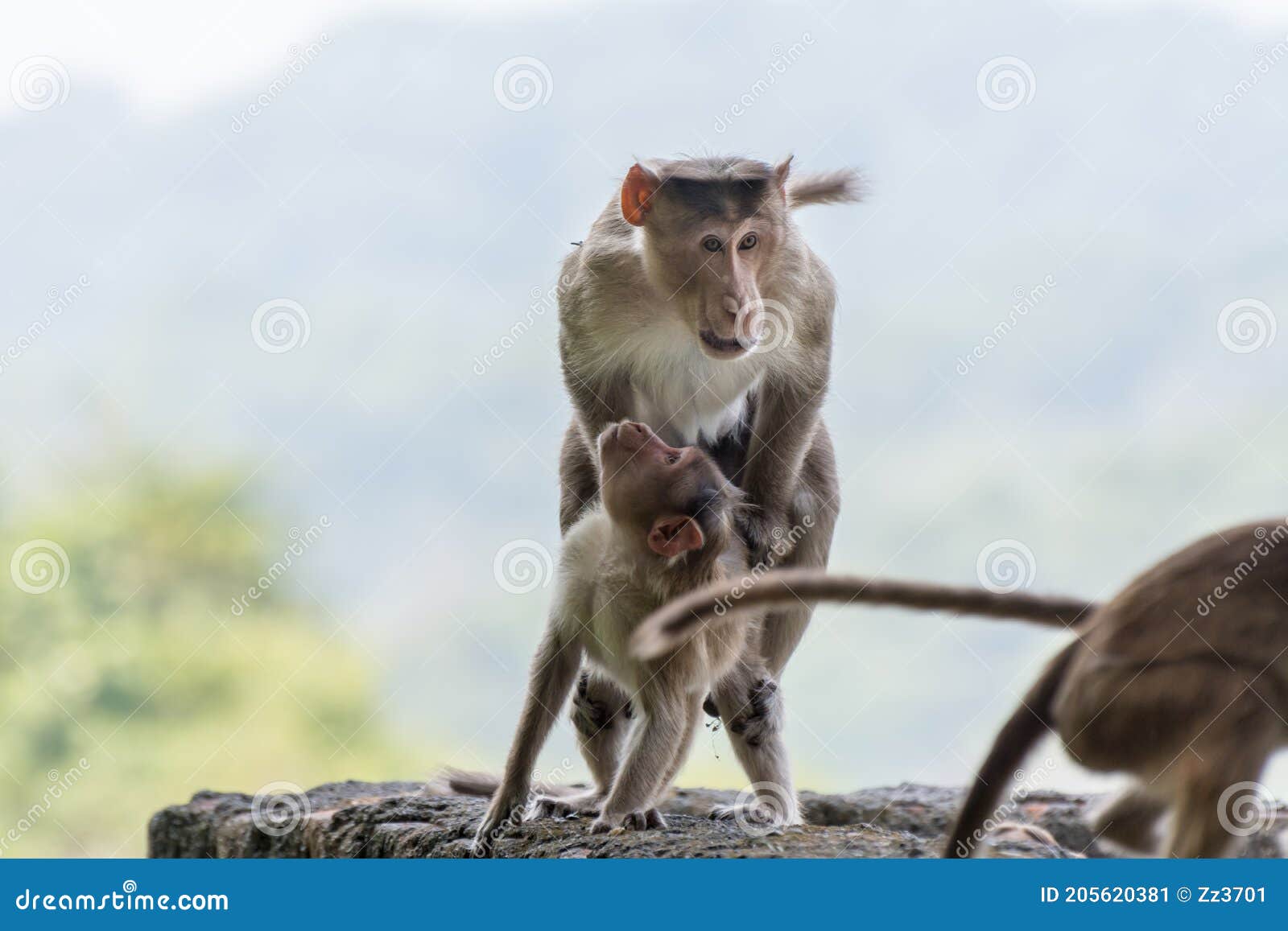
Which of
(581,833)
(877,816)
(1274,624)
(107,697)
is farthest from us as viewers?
(107,697)

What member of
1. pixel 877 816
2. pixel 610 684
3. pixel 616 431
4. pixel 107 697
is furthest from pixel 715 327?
pixel 107 697

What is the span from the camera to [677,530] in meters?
4.56

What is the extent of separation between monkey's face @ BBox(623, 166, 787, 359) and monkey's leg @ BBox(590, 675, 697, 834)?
1175 millimetres

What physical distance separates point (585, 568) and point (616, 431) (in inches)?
20.0

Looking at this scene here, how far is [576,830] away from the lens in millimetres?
4570

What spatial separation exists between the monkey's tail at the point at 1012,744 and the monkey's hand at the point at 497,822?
188 cm

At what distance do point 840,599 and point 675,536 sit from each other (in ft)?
5.19

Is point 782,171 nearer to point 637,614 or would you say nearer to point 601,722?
point 637,614

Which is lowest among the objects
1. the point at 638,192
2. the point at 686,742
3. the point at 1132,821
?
the point at 1132,821

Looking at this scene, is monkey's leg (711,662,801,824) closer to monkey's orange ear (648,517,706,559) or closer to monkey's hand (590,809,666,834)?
monkey's hand (590,809,666,834)

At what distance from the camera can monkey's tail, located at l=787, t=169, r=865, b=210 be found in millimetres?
5973

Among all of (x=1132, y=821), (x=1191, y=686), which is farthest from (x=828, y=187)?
(x=1191, y=686)

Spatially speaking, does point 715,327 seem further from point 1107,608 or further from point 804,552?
point 1107,608

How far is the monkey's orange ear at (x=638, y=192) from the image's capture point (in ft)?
16.5
